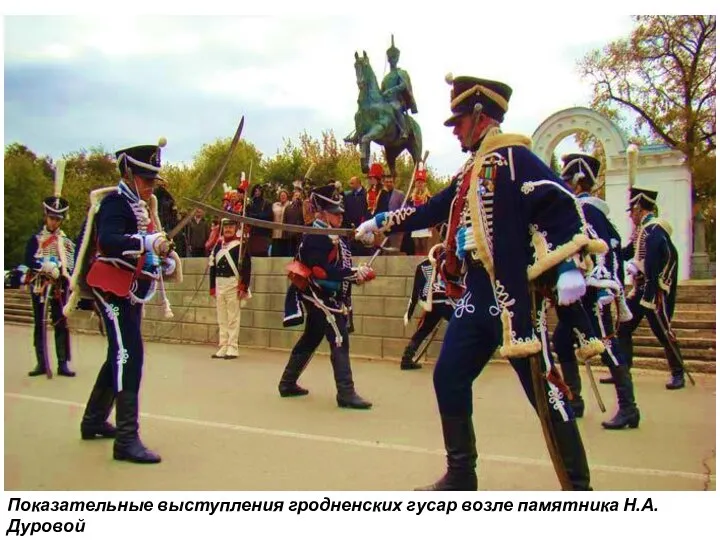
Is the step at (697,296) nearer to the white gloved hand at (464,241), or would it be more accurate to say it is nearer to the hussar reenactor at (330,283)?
the hussar reenactor at (330,283)

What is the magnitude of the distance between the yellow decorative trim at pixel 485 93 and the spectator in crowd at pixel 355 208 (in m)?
7.27

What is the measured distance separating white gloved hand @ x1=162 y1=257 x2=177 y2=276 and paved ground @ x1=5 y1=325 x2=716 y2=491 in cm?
126

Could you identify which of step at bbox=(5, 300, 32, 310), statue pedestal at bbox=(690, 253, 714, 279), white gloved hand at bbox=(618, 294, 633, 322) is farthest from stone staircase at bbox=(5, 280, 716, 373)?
step at bbox=(5, 300, 32, 310)

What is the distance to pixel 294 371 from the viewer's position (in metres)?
7.14

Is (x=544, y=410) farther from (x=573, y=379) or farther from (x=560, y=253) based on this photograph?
(x=573, y=379)

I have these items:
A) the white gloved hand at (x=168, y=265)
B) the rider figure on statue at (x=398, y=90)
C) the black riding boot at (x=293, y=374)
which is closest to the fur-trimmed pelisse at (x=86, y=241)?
the white gloved hand at (x=168, y=265)

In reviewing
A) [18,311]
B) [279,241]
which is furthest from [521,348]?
[18,311]

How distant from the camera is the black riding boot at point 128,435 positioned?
4836 mm

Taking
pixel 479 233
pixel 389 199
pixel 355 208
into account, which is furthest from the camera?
pixel 355 208

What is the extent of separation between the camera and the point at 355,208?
→ 11570mm

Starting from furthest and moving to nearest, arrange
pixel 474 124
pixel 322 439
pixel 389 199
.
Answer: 1. pixel 389 199
2. pixel 322 439
3. pixel 474 124

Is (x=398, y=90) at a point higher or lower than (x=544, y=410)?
higher

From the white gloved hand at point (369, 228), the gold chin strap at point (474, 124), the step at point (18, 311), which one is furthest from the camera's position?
the step at point (18, 311)

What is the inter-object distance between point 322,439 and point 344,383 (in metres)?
1.23
